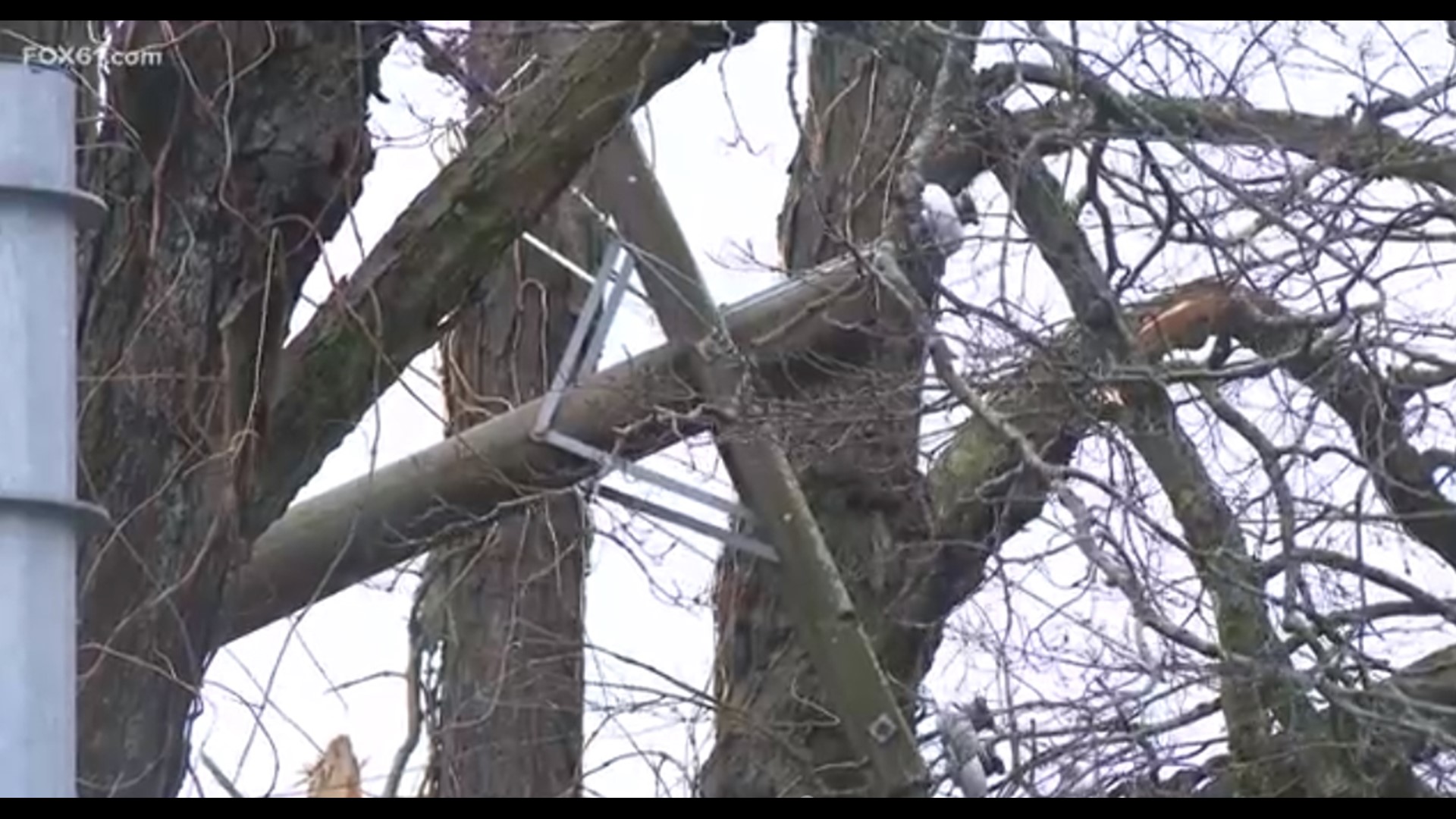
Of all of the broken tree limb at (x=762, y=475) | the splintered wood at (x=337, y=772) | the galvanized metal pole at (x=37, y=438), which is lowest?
the galvanized metal pole at (x=37, y=438)

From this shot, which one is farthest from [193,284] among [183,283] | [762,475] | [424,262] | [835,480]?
[835,480]

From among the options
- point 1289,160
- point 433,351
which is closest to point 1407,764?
point 1289,160

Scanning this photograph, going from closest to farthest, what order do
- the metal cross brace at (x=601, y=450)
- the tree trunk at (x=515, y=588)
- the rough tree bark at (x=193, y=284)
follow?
the rough tree bark at (x=193, y=284)
the metal cross brace at (x=601, y=450)
the tree trunk at (x=515, y=588)

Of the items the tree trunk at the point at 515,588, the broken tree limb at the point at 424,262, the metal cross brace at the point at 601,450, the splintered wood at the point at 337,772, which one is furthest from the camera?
the tree trunk at the point at 515,588

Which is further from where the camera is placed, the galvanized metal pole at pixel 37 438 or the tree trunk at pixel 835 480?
the tree trunk at pixel 835 480

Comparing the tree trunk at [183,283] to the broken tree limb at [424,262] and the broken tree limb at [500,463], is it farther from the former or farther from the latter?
the broken tree limb at [500,463]

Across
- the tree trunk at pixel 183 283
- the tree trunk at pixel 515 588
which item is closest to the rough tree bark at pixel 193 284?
the tree trunk at pixel 183 283

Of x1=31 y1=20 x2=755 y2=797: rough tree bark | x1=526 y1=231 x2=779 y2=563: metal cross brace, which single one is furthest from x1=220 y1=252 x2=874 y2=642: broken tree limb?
x1=31 y1=20 x2=755 y2=797: rough tree bark

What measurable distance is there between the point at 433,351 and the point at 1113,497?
2.55 meters

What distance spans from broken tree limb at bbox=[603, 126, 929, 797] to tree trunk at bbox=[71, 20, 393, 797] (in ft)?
2.61

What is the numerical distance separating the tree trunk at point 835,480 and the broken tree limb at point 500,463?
10cm

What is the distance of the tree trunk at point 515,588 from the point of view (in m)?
6.57

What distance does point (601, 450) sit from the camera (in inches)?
230

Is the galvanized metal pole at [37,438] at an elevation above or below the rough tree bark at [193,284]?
below
